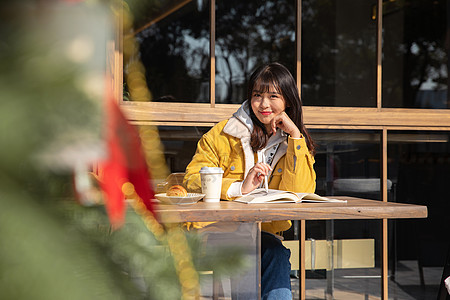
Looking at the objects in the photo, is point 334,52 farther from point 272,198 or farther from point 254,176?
point 272,198

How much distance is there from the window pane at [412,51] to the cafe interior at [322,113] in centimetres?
2

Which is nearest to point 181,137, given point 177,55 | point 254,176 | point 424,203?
point 254,176

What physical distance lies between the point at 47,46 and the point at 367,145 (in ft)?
9.13

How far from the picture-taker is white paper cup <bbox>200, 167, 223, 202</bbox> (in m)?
1.76

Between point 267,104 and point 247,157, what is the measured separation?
24cm

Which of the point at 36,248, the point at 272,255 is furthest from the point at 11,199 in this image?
the point at 272,255

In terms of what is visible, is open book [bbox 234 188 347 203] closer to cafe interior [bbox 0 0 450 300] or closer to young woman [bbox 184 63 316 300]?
young woman [bbox 184 63 316 300]

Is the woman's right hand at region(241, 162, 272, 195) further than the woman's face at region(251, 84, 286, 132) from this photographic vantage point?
No

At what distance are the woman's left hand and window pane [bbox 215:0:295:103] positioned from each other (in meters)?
2.94

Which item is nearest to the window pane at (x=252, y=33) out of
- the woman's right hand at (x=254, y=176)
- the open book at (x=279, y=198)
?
the woman's right hand at (x=254, y=176)

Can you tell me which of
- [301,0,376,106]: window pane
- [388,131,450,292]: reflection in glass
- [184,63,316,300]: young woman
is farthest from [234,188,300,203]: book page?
[301,0,376,106]: window pane

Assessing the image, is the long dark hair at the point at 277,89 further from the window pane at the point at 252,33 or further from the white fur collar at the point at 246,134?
the window pane at the point at 252,33

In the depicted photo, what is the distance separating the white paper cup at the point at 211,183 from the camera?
176 centimetres

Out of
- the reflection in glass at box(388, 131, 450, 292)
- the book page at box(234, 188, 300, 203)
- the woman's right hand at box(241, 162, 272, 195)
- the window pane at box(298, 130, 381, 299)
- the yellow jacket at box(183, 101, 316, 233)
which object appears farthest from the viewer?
the reflection in glass at box(388, 131, 450, 292)
